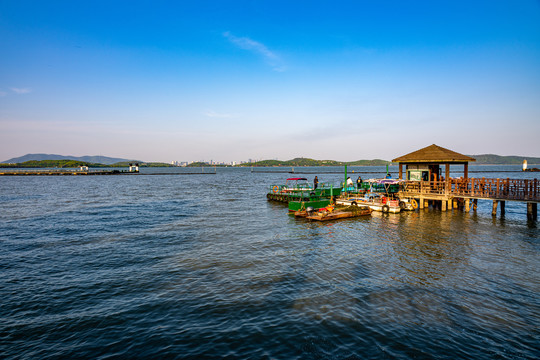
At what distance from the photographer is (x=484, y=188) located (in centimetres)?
3011

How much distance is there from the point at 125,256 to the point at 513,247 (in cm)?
2556

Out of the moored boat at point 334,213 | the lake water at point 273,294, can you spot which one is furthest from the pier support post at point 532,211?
the moored boat at point 334,213

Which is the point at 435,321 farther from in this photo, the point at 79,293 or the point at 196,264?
the point at 79,293

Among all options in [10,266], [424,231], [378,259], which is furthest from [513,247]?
[10,266]

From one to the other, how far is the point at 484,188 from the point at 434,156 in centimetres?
601

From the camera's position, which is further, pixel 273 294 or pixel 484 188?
pixel 484 188

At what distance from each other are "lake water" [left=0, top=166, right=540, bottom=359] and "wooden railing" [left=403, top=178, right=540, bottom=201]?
5217mm

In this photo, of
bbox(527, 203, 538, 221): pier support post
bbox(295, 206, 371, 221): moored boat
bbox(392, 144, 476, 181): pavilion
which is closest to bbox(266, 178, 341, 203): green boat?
bbox(295, 206, 371, 221): moored boat

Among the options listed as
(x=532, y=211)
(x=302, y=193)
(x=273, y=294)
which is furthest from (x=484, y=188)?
(x=273, y=294)

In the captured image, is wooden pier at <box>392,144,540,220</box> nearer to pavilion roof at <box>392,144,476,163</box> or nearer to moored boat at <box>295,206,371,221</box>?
pavilion roof at <box>392,144,476,163</box>

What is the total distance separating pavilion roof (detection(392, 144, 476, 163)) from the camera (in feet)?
102

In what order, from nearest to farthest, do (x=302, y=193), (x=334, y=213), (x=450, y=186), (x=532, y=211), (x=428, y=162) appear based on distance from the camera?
(x=532, y=211) < (x=334, y=213) < (x=450, y=186) < (x=428, y=162) < (x=302, y=193)

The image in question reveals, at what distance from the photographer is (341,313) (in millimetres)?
10539

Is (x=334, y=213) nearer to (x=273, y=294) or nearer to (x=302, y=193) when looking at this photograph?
(x=302, y=193)
